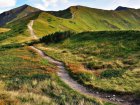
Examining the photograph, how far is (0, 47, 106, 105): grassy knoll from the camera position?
773 inches

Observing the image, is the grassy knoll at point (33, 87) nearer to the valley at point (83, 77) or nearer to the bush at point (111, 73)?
the valley at point (83, 77)

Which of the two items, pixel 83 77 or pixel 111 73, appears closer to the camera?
pixel 83 77

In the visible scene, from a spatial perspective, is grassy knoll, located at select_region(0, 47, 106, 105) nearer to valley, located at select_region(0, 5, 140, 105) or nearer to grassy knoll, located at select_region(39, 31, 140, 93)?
valley, located at select_region(0, 5, 140, 105)

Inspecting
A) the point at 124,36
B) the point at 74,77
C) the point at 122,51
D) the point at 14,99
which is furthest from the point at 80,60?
the point at 14,99

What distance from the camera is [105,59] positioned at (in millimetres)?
46656

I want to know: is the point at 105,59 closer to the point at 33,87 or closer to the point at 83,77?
the point at 83,77

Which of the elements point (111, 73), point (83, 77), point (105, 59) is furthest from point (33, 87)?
point (105, 59)

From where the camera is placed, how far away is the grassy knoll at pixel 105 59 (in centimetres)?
3078

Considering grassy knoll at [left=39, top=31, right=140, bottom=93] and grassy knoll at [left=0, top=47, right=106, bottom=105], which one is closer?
grassy knoll at [left=0, top=47, right=106, bottom=105]

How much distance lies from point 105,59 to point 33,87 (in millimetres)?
21977

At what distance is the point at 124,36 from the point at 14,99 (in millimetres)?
46262

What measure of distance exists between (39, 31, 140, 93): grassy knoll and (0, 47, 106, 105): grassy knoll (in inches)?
145

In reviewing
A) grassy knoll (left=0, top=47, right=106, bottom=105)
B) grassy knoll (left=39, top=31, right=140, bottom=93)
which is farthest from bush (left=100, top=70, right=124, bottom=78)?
grassy knoll (left=0, top=47, right=106, bottom=105)

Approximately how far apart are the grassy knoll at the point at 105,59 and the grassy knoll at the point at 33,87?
369cm
